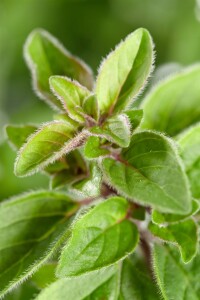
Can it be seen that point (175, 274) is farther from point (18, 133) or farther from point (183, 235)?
point (18, 133)

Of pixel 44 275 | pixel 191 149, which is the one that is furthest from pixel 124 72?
pixel 44 275

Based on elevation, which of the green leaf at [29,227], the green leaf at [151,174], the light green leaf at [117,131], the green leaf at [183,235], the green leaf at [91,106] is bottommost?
the green leaf at [183,235]

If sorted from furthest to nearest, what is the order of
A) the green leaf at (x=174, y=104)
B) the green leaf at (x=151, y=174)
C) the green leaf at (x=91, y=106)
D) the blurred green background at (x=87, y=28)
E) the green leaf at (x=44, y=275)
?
the blurred green background at (x=87, y=28) < the green leaf at (x=174, y=104) < the green leaf at (x=44, y=275) < the green leaf at (x=91, y=106) < the green leaf at (x=151, y=174)

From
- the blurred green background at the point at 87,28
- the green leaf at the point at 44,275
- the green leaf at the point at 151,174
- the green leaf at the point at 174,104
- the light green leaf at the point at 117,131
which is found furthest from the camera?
the blurred green background at the point at 87,28

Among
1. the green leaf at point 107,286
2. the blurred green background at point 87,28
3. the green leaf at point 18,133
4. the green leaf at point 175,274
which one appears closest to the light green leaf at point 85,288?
the green leaf at point 107,286

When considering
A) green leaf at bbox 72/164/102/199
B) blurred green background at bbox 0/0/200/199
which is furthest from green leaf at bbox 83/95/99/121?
blurred green background at bbox 0/0/200/199

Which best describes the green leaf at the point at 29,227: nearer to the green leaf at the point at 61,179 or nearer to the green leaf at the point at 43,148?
the green leaf at the point at 61,179

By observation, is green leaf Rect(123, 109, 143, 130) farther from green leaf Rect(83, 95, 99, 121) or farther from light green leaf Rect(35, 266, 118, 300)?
light green leaf Rect(35, 266, 118, 300)
